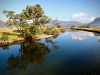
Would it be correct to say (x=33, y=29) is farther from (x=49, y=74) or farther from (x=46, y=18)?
(x=49, y=74)

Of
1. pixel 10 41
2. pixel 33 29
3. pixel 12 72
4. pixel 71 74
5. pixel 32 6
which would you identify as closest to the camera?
pixel 71 74

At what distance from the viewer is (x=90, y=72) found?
14.1 m

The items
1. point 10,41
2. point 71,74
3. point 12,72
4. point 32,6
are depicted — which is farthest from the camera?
point 32,6

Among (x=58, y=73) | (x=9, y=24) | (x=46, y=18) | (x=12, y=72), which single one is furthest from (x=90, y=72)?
(x=46, y=18)

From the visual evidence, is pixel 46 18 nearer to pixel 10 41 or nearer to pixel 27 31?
pixel 27 31

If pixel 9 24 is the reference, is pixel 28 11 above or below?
above

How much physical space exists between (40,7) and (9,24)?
29.0 meters

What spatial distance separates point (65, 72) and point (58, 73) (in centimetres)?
111

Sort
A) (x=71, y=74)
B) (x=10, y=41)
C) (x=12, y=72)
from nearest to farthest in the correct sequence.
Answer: (x=71, y=74) < (x=12, y=72) < (x=10, y=41)

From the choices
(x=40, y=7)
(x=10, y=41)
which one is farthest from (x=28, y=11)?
(x=10, y=41)

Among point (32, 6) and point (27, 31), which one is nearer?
point (27, 31)

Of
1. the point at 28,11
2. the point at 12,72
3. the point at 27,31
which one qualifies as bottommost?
the point at 12,72

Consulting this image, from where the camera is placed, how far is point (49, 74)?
1381cm

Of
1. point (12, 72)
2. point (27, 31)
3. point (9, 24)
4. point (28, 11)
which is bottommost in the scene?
point (12, 72)
